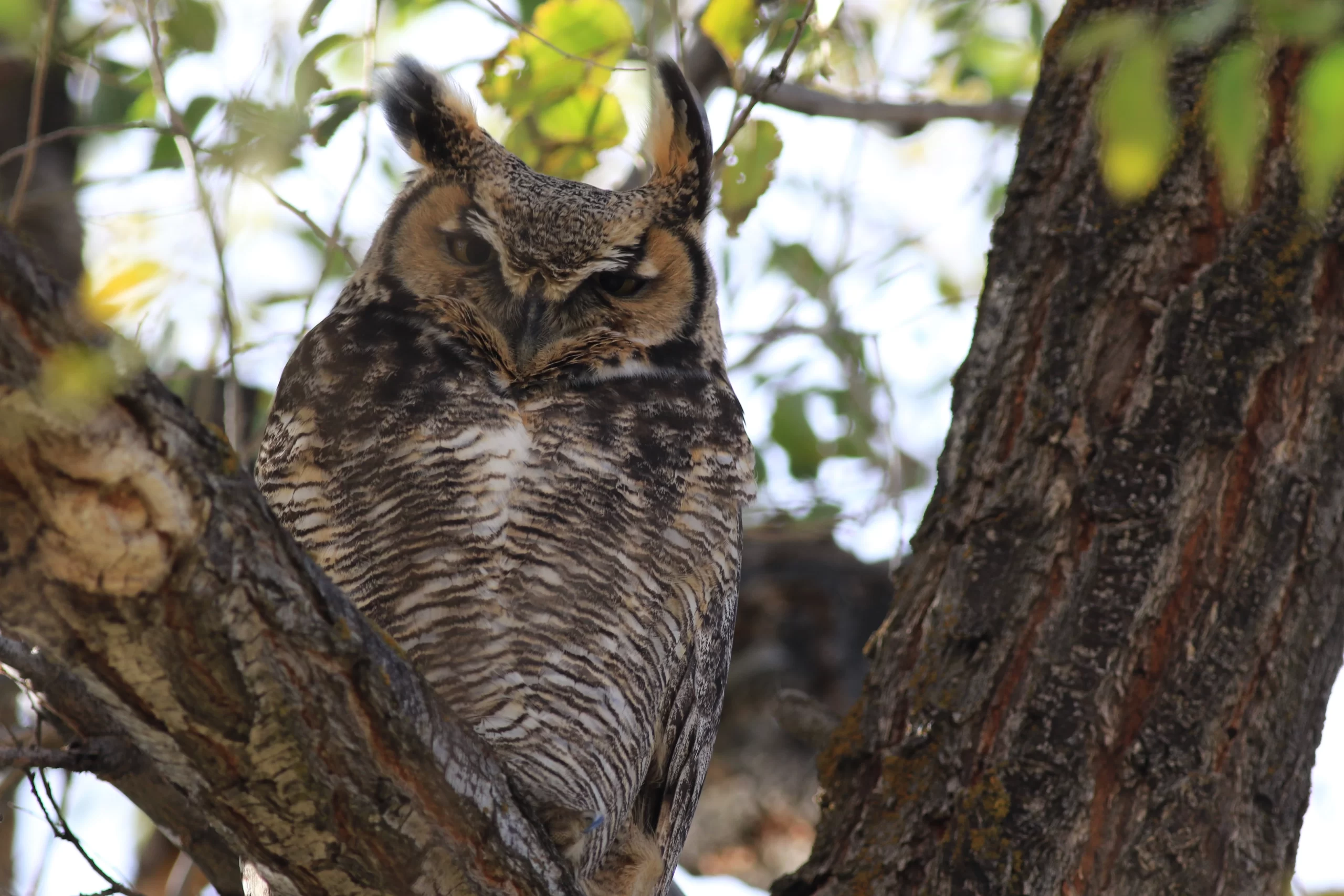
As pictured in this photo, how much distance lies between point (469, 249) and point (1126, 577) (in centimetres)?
121

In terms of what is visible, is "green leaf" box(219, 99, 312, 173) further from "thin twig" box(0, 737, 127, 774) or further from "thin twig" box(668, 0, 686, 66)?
"thin twig" box(0, 737, 127, 774)

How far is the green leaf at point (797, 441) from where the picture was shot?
3.64 metres

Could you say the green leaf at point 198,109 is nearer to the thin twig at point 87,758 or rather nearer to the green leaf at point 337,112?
the green leaf at point 337,112

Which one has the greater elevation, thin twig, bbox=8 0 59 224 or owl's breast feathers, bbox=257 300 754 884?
thin twig, bbox=8 0 59 224

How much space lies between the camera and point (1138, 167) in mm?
1250

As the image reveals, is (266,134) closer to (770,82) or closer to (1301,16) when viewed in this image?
(770,82)

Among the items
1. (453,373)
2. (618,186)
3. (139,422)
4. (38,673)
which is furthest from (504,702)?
(618,186)

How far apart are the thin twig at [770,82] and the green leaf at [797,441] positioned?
135 cm

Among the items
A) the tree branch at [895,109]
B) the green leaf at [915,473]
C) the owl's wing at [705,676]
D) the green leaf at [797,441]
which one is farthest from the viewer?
the green leaf at [915,473]

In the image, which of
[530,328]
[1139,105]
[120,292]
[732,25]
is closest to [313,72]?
[530,328]

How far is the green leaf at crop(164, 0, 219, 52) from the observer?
7.91ft

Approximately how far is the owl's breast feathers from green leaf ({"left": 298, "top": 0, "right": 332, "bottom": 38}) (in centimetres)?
51

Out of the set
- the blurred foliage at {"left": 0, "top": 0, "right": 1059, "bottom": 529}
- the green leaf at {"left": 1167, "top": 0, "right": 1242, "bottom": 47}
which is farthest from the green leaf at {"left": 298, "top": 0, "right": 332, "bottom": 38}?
the green leaf at {"left": 1167, "top": 0, "right": 1242, "bottom": 47}

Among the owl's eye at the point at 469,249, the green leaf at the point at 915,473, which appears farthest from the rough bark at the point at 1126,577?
the green leaf at the point at 915,473
